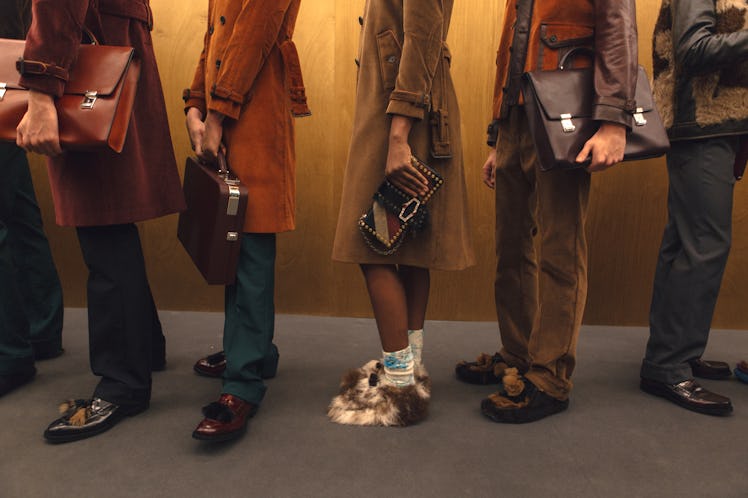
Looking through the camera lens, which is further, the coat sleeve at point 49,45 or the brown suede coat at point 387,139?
the brown suede coat at point 387,139

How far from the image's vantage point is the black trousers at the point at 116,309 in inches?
55.7

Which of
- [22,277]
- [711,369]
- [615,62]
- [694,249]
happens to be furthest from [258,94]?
[711,369]

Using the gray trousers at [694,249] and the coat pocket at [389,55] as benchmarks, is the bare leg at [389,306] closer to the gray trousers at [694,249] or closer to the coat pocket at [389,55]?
the coat pocket at [389,55]

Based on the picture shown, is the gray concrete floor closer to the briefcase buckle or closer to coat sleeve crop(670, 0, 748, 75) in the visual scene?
the briefcase buckle

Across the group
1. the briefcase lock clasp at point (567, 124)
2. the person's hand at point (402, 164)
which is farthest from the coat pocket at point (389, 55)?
the briefcase lock clasp at point (567, 124)

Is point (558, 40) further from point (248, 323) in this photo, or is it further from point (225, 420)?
point (225, 420)

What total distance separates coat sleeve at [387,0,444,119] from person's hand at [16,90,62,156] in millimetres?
801

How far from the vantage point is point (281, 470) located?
4.05 feet

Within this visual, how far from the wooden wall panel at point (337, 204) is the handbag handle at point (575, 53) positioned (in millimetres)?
1107

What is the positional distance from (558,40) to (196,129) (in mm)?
1071

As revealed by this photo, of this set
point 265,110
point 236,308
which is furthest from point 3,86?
point 236,308

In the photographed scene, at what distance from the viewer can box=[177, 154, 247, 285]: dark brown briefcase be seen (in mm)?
1322

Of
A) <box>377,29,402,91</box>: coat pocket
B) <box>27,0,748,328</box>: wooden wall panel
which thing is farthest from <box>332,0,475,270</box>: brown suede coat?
<box>27,0,748,328</box>: wooden wall panel

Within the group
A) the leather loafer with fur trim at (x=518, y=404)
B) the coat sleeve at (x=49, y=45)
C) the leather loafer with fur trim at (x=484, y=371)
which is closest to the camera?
the coat sleeve at (x=49, y=45)
